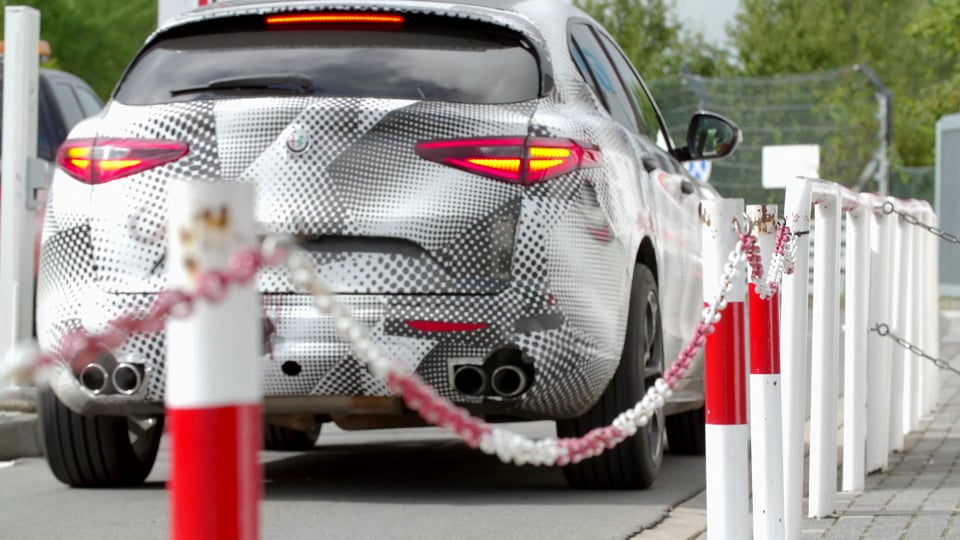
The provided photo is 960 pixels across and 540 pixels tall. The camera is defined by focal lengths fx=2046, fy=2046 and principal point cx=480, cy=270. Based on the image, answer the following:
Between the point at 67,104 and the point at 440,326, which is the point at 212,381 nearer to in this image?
the point at 440,326

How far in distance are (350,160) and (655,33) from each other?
50931 millimetres

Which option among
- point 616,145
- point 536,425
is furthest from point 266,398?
point 536,425

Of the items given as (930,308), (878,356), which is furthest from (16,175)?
(930,308)

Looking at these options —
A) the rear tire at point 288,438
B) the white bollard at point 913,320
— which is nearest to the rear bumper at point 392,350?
the rear tire at point 288,438

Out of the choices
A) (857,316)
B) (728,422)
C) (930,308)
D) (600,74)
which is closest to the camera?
(728,422)

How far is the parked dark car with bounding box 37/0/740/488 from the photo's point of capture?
6.45m

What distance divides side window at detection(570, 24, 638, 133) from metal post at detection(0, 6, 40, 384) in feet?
10.6

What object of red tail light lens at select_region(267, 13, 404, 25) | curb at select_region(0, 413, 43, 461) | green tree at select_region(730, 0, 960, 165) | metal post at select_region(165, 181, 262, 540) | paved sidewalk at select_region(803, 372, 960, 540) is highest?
green tree at select_region(730, 0, 960, 165)

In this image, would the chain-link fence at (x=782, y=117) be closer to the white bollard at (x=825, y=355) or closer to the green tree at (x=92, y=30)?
the white bollard at (x=825, y=355)

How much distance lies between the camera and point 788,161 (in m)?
28.6

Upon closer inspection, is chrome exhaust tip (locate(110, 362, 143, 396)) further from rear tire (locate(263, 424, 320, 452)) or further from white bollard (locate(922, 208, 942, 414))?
white bollard (locate(922, 208, 942, 414))

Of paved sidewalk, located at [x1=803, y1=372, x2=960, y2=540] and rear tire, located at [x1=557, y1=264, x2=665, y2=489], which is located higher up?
rear tire, located at [x1=557, y1=264, x2=665, y2=489]

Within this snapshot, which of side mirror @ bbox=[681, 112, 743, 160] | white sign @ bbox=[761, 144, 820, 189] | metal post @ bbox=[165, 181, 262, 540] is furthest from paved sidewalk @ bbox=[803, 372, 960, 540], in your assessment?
white sign @ bbox=[761, 144, 820, 189]

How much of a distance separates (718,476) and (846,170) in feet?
98.7
